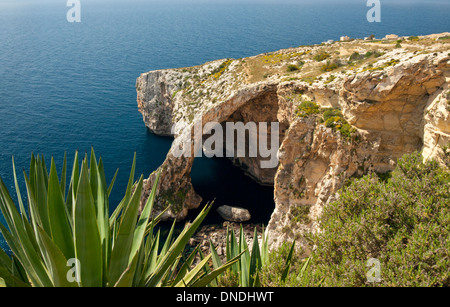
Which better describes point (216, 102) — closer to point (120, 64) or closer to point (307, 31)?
point (120, 64)

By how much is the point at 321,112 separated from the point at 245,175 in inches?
692

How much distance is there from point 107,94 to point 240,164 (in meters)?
35.5

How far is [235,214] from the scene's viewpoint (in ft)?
110

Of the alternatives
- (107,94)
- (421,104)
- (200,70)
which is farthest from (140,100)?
(421,104)

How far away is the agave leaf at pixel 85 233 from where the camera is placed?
5656 millimetres

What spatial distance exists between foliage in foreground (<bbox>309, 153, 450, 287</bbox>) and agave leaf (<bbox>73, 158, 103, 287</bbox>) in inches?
258

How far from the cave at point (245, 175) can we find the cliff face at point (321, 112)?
0.59ft

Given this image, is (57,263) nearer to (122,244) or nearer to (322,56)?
(122,244)

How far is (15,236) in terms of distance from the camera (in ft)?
22.7

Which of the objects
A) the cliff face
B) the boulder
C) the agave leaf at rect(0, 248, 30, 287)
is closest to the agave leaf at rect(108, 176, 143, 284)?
the agave leaf at rect(0, 248, 30, 287)

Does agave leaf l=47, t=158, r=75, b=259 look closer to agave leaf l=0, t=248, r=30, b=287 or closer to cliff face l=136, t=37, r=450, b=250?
agave leaf l=0, t=248, r=30, b=287

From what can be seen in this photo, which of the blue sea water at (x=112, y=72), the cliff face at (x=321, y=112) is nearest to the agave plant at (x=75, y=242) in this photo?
the cliff face at (x=321, y=112)

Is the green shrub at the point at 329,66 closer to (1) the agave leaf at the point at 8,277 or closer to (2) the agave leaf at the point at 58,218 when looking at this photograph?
(2) the agave leaf at the point at 58,218

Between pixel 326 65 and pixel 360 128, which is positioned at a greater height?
pixel 326 65
